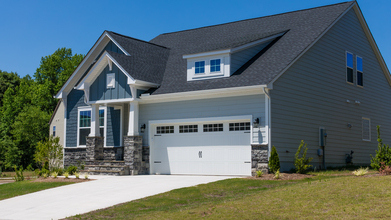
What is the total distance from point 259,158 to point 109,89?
8488 mm

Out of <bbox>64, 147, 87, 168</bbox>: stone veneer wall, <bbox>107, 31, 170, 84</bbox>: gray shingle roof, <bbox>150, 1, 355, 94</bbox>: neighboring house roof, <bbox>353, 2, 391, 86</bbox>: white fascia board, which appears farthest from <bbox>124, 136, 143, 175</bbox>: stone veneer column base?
<bbox>353, 2, 391, 86</bbox>: white fascia board

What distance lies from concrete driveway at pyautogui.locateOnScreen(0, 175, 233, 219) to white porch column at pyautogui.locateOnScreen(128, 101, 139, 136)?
10.6ft

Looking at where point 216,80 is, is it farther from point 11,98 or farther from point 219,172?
point 11,98

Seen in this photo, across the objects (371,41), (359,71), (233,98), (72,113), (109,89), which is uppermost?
(371,41)

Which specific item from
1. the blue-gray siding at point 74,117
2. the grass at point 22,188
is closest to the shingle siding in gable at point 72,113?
the blue-gray siding at point 74,117

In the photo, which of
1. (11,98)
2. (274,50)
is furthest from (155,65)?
(11,98)

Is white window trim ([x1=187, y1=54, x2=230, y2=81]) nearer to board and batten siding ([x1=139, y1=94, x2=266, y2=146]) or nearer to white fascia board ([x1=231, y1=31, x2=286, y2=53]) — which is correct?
white fascia board ([x1=231, y1=31, x2=286, y2=53])

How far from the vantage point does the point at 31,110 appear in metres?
41.1

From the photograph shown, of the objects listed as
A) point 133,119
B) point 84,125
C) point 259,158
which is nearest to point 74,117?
point 84,125

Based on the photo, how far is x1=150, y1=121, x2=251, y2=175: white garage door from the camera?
19.5 m

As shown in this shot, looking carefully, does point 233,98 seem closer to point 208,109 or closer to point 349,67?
point 208,109

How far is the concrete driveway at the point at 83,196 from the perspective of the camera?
1355 centimetres

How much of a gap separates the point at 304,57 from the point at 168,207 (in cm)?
1117

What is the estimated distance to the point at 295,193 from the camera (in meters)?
12.3
